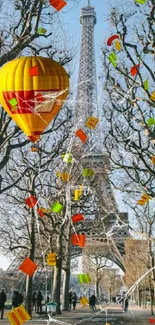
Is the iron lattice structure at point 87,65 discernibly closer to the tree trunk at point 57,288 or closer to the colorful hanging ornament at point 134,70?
the tree trunk at point 57,288

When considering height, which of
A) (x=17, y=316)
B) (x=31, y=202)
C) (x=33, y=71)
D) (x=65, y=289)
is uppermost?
(x=33, y=71)

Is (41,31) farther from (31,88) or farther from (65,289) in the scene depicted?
(65,289)

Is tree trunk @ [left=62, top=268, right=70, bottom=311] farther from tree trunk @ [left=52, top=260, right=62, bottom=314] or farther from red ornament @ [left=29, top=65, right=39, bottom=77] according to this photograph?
red ornament @ [left=29, top=65, right=39, bottom=77]

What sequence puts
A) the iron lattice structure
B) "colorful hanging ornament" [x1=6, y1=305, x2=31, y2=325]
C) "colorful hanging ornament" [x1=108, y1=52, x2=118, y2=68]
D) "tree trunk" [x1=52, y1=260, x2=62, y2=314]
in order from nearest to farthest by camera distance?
"colorful hanging ornament" [x1=6, y1=305, x2=31, y2=325], "colorful hanging ornament" [x1=108, y1=52, x2=118, y2=68], "tree trunk" [x1=52, y1=260, x2=62, y2=314], the iron lattice structure

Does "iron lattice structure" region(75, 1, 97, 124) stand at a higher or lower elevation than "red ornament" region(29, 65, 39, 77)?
higher

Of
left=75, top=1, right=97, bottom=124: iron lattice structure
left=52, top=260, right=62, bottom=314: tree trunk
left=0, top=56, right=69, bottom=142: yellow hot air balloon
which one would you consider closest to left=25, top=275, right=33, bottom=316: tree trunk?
left=52, top=260, right=62, bottom=314: tree trunk

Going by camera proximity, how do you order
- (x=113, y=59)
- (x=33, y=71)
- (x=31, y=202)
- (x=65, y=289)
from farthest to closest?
(x=65, y=289) < (x=113, y=59) < (x=31, y=202) < (x=33, y=71)

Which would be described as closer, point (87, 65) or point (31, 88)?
point (31, 88)

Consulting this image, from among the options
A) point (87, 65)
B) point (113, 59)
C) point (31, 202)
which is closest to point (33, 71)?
point (31, 202)

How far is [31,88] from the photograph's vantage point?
9781 millimetres

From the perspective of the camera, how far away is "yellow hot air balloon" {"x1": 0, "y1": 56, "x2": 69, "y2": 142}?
9750mm

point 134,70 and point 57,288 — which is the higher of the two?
point 134,70

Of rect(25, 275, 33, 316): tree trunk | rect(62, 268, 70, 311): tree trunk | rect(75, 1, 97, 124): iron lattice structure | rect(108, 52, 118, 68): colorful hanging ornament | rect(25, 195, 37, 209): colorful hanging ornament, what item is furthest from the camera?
rect(75, 1, 97, 124): iron lattice structure

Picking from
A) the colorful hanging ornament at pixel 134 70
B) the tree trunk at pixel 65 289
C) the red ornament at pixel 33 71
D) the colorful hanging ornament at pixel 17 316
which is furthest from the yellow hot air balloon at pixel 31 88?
the tree trunk at pixel 65 289
